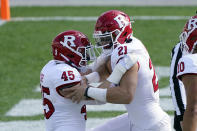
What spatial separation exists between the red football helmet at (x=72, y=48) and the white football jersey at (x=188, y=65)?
998 millimetres

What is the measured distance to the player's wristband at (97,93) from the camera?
15.2 ft

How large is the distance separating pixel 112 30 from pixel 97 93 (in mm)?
591

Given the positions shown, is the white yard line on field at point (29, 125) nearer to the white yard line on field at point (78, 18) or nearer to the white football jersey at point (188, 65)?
the white football jersey at point (188, 65)

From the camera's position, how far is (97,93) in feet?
15.2

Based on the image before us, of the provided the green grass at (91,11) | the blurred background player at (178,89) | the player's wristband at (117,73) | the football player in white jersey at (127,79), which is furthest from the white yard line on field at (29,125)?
the green grass at (91,11)

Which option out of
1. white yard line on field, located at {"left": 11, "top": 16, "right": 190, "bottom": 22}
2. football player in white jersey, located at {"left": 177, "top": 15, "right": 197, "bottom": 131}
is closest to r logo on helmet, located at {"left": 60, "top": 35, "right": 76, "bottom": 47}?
football player in white jersey, located at {"left": 177, "top": 15, "right": 197, "bottom": 131}

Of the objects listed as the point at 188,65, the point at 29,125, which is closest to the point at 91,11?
the point at 29,125

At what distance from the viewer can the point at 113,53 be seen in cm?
469

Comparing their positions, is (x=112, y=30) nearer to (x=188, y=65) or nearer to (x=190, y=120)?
(x=188, y=65)

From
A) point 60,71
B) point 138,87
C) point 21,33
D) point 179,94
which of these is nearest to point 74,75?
point 60,71

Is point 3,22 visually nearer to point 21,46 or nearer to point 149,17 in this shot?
point 21,46

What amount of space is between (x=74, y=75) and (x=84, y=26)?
25.4ft

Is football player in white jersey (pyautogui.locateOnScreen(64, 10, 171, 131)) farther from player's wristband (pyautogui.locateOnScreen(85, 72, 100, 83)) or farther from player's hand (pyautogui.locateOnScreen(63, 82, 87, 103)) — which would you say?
player's wristband (pyautogui.locateOnScreen(85, 72, 100, 83))

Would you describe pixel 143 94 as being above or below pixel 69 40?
below
